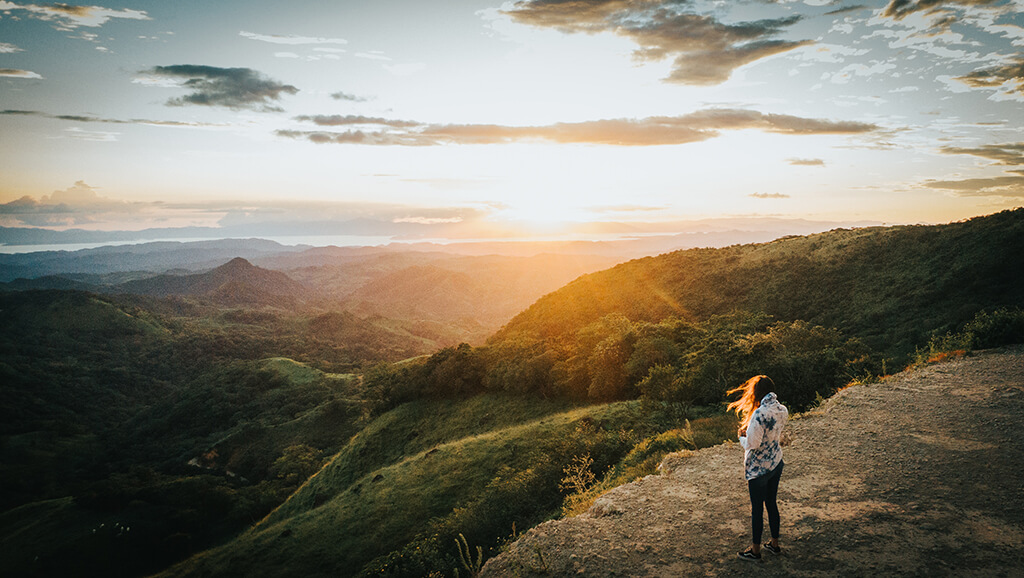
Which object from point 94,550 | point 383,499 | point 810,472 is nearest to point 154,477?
point 94,550

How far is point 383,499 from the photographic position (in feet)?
101

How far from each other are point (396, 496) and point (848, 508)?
27847 mm

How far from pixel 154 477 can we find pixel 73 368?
518 ft

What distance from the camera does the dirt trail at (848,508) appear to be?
7742 mm

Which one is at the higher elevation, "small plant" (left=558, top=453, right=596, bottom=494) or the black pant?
the black pant

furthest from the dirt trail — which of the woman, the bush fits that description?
the bush

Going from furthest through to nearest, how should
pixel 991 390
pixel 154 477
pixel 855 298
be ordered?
pixel 154 477 < pixel 855 298 < pixel 991 390

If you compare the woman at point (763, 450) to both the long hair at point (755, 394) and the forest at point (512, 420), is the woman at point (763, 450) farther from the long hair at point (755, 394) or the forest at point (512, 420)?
the forest at point (512, 420)

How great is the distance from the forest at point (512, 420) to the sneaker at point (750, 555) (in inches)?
180

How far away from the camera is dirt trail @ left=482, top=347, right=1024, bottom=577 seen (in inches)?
305

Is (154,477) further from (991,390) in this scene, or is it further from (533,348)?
(991,390)

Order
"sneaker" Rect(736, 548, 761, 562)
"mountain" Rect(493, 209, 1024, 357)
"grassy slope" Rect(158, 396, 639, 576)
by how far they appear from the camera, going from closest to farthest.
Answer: "sneaker" Rect(736, 548, 761, 562) → "grassy slope" Rect(158, 396, 639, 576) → "mountain" Rect(493, 209, 1024, 357)

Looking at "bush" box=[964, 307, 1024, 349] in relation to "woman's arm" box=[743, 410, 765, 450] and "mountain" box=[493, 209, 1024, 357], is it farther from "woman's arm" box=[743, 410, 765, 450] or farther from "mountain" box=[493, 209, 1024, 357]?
"mountain" box=[493, 209, 1024, 357]

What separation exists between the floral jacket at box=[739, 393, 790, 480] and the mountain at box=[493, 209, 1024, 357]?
4932 cm
